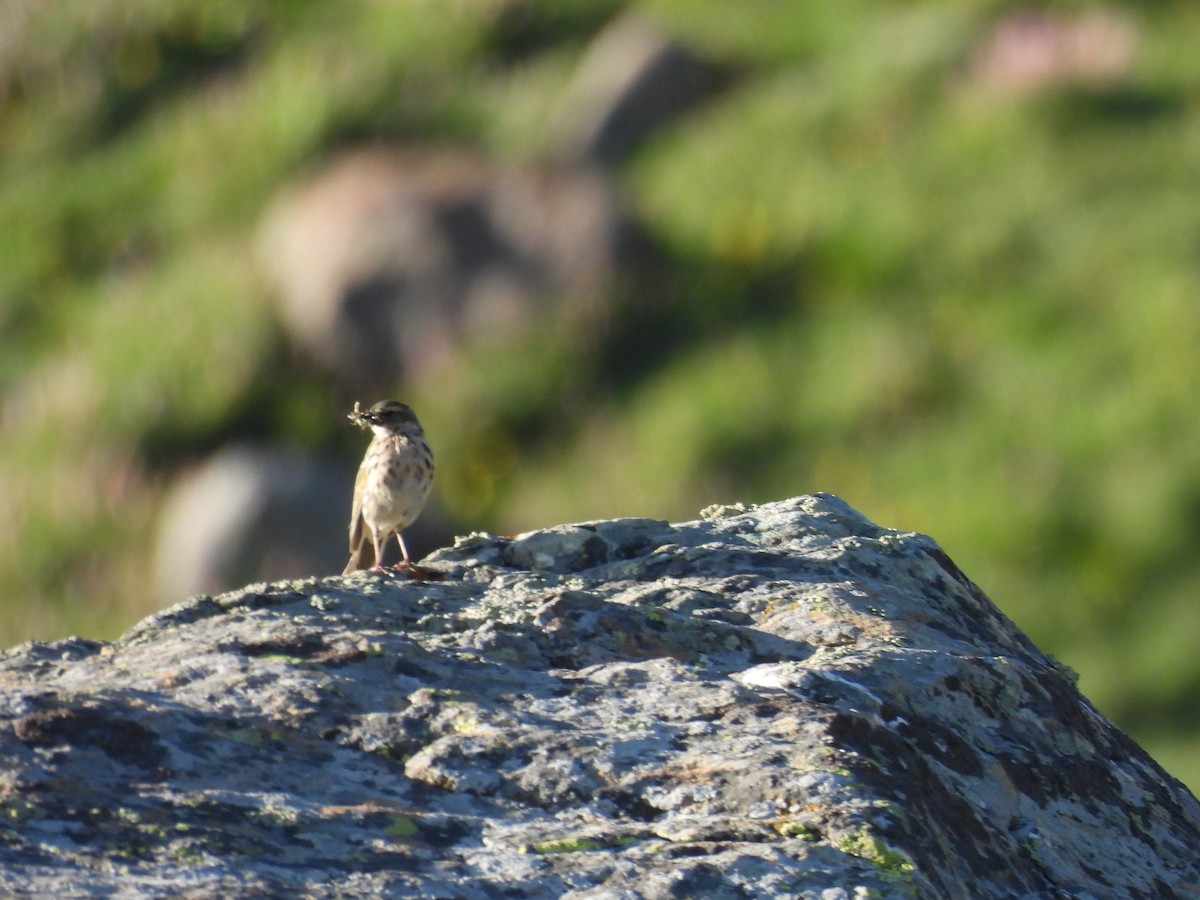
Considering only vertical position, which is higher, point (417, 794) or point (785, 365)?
point (785, 365)

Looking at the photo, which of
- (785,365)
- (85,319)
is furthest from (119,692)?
(85,319)

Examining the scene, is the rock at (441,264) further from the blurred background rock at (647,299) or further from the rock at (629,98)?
the rock at (629,98)

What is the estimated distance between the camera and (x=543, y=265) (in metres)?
16.0

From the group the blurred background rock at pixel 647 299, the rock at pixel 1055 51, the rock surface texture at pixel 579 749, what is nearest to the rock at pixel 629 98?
the blurred background rock at pixel 647 299

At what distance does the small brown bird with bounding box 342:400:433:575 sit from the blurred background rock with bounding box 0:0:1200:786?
473 cm

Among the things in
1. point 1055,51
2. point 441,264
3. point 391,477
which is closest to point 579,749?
point 391,477

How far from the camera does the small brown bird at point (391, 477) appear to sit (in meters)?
8.41

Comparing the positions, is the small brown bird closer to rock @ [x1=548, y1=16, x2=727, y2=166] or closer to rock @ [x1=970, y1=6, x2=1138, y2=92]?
rock @ [x1=548, y1=16, x2=727, y2=166]

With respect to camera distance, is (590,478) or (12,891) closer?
(12,891)

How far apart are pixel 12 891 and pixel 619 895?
3.66ft

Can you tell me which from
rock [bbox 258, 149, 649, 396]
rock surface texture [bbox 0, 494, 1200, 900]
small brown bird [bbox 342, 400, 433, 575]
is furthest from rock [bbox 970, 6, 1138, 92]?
rock surface texture [bbox 0, 494, 1200, 900]

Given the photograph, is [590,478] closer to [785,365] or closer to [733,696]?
[785,365]

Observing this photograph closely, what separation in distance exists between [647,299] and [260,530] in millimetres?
3737

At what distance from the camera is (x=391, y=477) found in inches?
332
